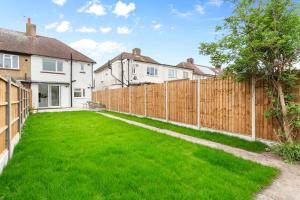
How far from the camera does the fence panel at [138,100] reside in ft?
43.2

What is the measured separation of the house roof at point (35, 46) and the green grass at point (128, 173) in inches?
703

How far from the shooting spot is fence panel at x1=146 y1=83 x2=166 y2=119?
10977 mm

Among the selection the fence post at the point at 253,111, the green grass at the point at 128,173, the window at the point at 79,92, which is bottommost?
the green grass at the point at 128,173

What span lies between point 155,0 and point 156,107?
695cm

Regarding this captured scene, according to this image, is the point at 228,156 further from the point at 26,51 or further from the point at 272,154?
the point at 26,51

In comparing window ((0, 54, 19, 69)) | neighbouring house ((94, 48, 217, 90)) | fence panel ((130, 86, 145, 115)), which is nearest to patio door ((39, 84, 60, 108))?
window ((0, 54, 19, 69))

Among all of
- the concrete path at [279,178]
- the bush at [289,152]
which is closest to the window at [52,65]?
the concrete path at [279,178]

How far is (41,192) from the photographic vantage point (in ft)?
9.59

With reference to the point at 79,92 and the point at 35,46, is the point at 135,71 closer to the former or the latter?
the point at 79,92

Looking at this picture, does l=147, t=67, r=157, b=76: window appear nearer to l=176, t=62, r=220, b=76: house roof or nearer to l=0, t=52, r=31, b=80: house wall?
l=176, t=62, r=220, b=76: house roof

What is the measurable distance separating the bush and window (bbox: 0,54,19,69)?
22.4 m

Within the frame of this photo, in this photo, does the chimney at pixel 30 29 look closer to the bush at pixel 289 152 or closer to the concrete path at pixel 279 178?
the concrete path at pixel 279 178

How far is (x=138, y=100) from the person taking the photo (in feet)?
45.1

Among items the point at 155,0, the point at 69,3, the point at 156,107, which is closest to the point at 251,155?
the point at 156,107
